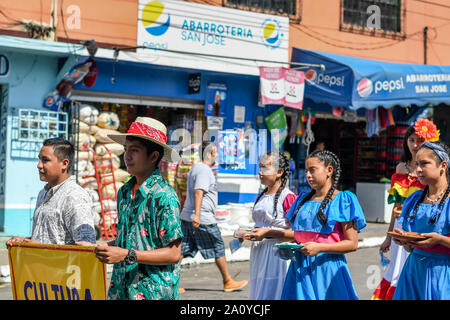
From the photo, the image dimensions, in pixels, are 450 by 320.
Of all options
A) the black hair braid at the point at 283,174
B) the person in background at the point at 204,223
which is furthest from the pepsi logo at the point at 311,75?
the black hair braid at the point at 283,174

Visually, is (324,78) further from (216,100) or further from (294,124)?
(216,100)

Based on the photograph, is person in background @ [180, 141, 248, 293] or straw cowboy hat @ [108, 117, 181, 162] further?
person in background @ [180, 141, 248, 293]

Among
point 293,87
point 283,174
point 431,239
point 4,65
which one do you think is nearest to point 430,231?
point 431,239

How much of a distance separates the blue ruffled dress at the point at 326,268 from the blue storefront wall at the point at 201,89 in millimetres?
8293

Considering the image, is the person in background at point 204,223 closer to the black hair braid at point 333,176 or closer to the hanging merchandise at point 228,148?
the black hair braid at point 333,176

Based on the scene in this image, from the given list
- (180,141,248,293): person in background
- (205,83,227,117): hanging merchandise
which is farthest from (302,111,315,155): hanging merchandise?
(180,141,248,293): person in background

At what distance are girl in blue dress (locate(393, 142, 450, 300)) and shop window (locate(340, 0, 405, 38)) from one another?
1181 centimetres

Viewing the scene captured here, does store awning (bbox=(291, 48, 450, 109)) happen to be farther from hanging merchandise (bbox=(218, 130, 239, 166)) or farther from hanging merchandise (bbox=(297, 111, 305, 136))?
hanging merchandise (bbox=(218, 130, 239, 166))

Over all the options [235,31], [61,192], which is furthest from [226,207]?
[61,192]

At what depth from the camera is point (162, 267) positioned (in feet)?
11.2

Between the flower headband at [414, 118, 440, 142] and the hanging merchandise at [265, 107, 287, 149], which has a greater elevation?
the hanging merchandise at [265, 107, 287, 149]

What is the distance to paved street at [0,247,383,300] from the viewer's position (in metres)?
7.77

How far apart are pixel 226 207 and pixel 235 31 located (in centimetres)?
393
